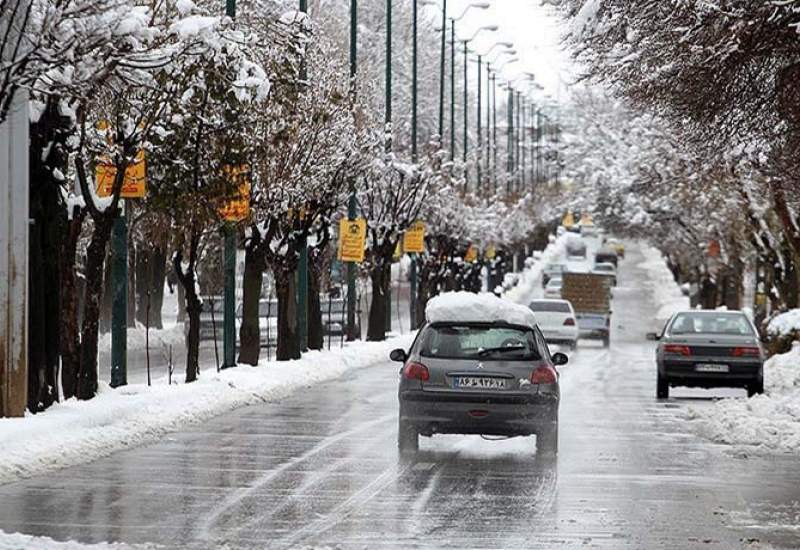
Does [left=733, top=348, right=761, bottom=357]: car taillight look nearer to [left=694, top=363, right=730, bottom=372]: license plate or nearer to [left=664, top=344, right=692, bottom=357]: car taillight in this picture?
[left=694, top=363, right=730, bottom=372]: license plate

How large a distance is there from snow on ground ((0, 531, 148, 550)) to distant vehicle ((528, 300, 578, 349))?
4676cm

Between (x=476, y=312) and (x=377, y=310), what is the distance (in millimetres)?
36114

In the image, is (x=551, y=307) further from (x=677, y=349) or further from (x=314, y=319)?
(x=677, y=349)

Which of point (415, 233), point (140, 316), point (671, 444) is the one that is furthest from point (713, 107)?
point (140, 316)

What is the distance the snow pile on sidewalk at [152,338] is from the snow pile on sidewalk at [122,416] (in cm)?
1769

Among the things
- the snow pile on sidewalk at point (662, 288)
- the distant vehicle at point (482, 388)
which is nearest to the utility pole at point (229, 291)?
the distant vehicle at point (482, 388)

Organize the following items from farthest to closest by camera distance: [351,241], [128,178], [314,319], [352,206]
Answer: [352,206], [351,241], [314,319], [128,178]

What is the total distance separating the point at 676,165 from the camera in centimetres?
4991

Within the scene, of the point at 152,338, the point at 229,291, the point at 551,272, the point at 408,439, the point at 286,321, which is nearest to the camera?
the point at 408,439

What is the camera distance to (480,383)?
1900 cm

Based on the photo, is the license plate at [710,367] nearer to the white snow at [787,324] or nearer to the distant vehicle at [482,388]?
the distant vehicle at [482,388]

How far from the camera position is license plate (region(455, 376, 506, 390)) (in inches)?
748

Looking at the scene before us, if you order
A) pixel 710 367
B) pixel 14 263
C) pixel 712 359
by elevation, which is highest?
pixel 14 263

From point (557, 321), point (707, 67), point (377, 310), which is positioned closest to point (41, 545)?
point (707, 67)
